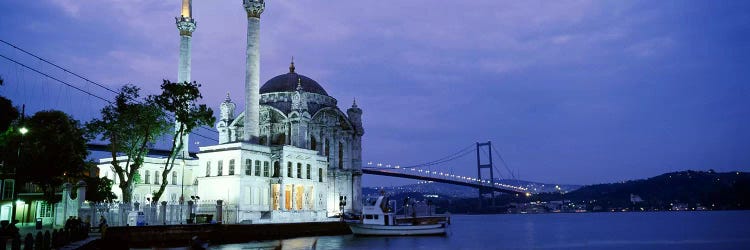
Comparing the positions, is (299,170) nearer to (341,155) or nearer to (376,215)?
(376,215)

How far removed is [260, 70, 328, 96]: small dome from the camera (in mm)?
64312

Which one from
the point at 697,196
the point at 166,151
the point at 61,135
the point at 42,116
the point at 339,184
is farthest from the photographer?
the point at 697,196

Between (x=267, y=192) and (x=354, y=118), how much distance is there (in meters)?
21.0

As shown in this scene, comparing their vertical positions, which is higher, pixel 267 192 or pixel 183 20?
pixel 183 20

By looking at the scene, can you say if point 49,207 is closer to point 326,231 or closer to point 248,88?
point 248,88

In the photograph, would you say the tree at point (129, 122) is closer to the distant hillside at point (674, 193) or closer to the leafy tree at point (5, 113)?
the leafy tree at point (5, 113)

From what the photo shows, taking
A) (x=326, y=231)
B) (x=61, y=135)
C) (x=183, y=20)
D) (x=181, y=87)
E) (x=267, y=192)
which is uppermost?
(x=183, y=20)

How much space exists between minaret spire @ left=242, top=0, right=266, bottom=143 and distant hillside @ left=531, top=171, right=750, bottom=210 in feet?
419

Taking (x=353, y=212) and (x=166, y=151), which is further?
(x=166, y=151)

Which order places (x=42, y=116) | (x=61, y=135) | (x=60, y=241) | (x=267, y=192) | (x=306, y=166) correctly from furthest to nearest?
(x=306, y=166) → (x=267, y=192) → (x=42, y=116) → (x=61, y=135) → (x=60, y=241)

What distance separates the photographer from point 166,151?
104500 millimetres

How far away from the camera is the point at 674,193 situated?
170750 millimetres

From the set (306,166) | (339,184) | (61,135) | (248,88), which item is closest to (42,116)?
(61,135)

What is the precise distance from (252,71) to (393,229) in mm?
17441
